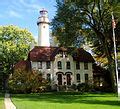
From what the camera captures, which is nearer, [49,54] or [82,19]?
[82,19]

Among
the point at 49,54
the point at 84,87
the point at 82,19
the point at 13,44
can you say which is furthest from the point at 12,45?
the point at 82,19

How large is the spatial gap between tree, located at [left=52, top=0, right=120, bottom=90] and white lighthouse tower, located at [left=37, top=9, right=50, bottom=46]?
22259 mm

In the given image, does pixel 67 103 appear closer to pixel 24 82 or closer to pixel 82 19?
pixel 82 19

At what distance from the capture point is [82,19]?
46.0 m

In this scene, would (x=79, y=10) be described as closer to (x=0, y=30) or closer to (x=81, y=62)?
(x=81, y=62)

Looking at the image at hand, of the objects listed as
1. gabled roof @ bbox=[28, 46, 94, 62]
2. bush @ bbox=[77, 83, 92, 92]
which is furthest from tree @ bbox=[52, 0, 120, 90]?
gabled roof @ bbox=[28, 46, 94, 62]

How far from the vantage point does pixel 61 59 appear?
206 ft

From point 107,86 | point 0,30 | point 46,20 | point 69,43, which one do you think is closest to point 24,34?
point 0,30

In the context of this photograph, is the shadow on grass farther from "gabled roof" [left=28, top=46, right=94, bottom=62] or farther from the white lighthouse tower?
the white lighthouse tower

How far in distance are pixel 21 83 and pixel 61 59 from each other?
36.9 ft

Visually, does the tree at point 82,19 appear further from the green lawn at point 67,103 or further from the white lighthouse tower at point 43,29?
the white lighthouse tower at point 43,29

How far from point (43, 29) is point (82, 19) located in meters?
25.6

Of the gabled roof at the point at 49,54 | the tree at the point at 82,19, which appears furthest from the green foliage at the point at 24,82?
the tree at the point at 82,19

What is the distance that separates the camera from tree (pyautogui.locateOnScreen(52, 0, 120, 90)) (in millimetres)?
44844
